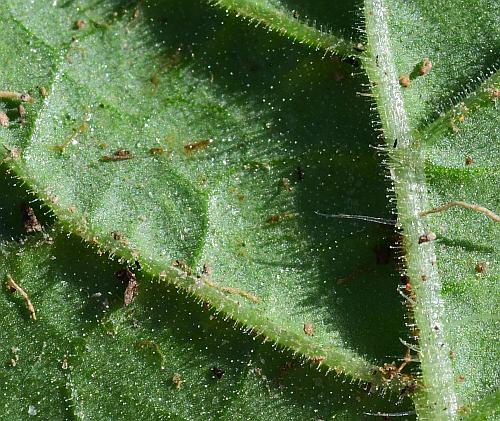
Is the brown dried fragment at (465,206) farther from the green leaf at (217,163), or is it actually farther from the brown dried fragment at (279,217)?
the brown dried fragment at (279,217)

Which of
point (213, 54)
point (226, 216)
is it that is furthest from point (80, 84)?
point (226, 216)

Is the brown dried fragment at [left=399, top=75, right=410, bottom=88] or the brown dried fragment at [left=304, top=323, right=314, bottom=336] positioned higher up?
the brown dried fragment at [left=399, top=75, right=410, bottom=88]

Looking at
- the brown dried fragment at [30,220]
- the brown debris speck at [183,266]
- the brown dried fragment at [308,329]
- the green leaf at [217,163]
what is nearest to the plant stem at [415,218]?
the green leaf at [217,163]

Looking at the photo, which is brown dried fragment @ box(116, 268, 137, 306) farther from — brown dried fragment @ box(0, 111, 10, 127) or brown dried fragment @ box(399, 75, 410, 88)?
brown dried fragment @ box(399, 75, 410, 88)

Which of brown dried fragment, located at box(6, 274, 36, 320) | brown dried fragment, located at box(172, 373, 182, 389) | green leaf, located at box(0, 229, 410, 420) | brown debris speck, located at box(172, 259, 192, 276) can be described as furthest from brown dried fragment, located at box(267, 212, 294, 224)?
brown dried fragment, located at box(6, 274, 36, 320)

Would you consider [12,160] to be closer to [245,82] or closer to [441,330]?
[245,82]
